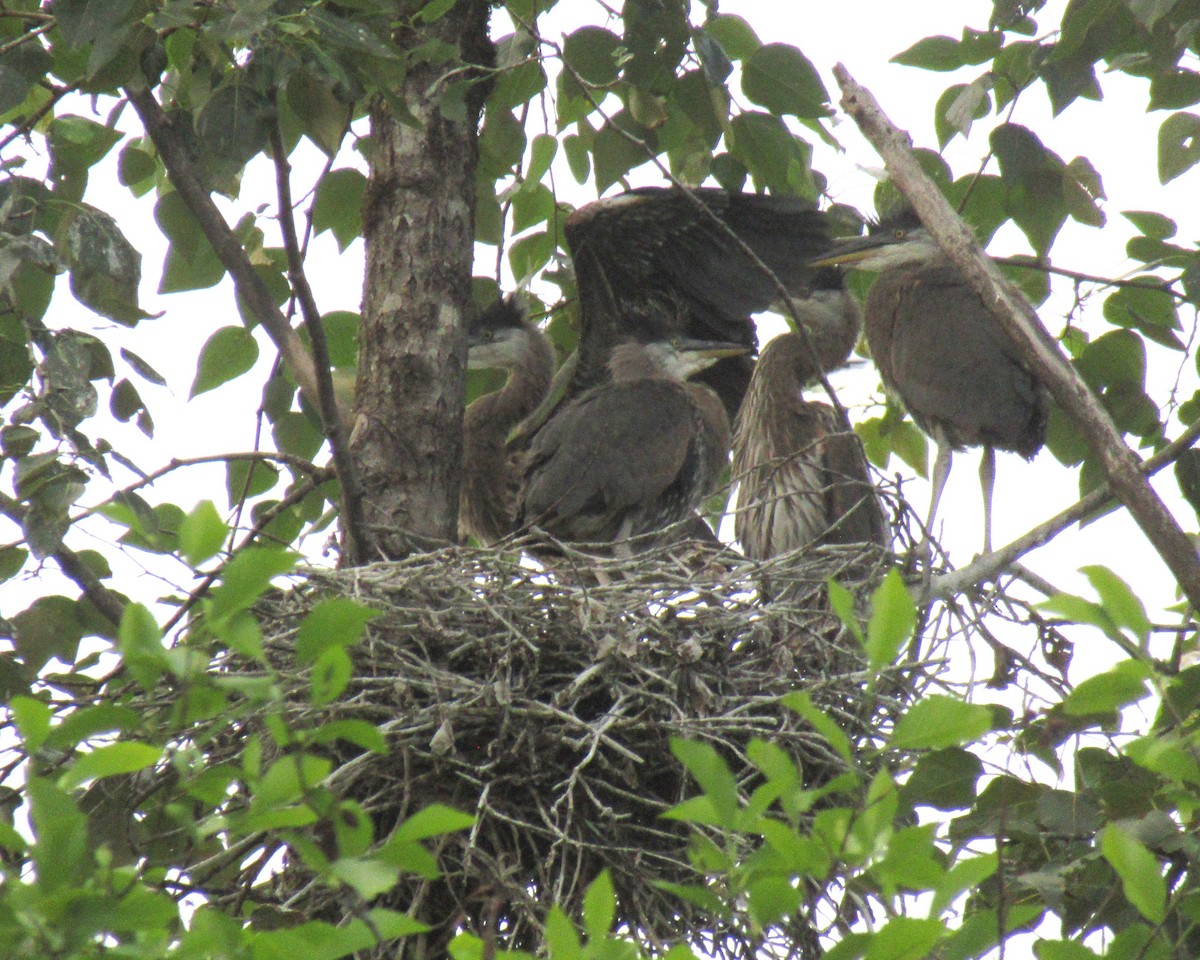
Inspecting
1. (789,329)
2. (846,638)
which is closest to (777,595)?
(846,638)

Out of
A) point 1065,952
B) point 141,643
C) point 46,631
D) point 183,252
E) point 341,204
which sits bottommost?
point 1065,952

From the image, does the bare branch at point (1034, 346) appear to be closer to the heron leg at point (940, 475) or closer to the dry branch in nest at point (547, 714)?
the dry branch in nest at point (547, 714)

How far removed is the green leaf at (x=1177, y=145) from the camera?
2803 mm

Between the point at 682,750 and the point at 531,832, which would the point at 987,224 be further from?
the point at 682,750

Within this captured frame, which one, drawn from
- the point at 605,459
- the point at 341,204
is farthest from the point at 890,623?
the point at 605,459

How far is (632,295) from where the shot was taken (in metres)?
4.42

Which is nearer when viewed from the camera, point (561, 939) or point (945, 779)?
point (561, 939)

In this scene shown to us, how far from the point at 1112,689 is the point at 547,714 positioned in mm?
1149

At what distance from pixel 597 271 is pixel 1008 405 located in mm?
1277

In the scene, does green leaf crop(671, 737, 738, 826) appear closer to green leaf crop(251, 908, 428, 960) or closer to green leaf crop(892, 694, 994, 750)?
green leaf crop(892, 694, 994, 750)

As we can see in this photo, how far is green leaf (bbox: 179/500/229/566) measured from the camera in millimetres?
1236

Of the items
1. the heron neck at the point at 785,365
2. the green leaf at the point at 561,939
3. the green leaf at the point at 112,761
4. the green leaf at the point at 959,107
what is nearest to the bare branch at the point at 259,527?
the green leaf at the point at 112,761

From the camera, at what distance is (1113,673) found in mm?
1354

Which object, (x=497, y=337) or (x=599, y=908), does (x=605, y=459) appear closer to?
(x=497, y=337)
